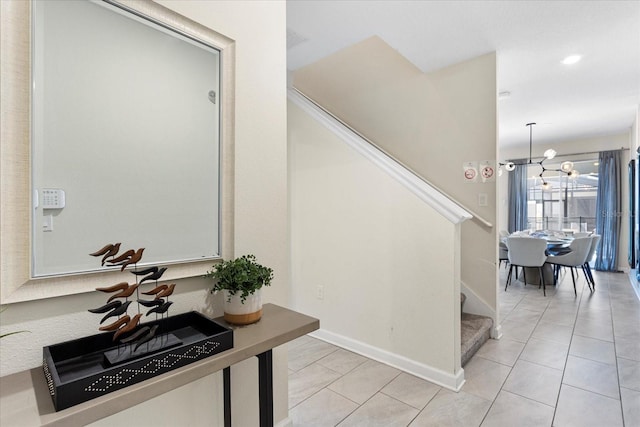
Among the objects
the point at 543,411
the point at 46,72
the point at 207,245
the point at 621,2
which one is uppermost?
the point at 621,2

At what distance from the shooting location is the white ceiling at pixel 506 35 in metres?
2.35

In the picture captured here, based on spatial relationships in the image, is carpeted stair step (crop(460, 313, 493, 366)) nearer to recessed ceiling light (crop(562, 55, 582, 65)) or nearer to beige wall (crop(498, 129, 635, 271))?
recessed ceiling light (crop(562, 55, 582, 65))

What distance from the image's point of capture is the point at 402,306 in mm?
2477

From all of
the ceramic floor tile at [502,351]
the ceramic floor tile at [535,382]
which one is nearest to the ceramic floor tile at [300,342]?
the ceramic floor tile at [502,351]

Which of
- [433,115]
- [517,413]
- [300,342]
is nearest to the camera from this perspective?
[517,413]

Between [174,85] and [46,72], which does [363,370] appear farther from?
[46,72]

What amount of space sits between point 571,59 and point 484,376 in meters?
3.20

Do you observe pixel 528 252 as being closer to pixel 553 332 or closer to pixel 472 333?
pixel 553 332

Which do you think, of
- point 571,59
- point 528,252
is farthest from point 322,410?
point 528,252

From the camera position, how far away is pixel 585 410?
6.47 feet

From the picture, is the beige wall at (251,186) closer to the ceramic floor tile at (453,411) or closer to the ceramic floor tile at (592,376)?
the ceramic floor tile at (453,411)

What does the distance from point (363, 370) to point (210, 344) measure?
70.9 inches

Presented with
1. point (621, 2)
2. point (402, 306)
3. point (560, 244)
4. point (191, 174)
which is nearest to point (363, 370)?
point (402, 306)

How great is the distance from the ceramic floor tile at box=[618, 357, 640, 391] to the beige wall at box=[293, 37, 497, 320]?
96 cm
